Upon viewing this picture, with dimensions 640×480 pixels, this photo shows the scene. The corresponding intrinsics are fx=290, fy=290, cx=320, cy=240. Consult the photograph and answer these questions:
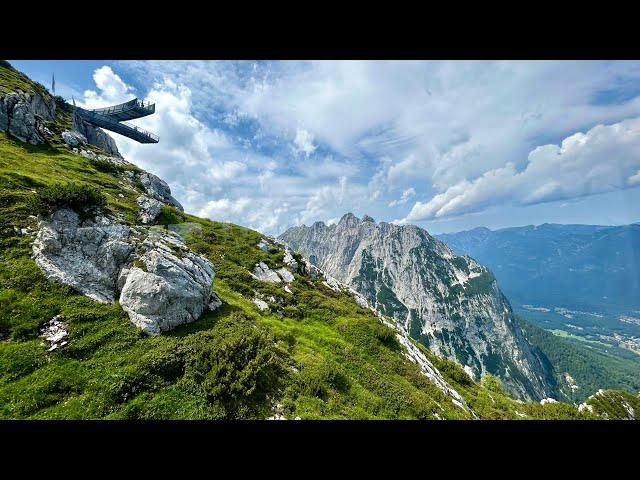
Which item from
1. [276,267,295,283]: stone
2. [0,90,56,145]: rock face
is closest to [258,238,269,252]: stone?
[276,267,295,283]: stone

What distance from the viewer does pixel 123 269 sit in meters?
17.7

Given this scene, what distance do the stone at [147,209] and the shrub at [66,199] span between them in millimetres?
13787

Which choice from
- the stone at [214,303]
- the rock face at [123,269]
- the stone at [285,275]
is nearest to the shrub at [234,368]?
the rock face at [123,269]

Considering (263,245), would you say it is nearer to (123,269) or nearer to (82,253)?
(123,269)

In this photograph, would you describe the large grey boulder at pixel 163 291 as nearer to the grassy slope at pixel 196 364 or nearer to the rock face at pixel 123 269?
the rock face at pixel 123 269

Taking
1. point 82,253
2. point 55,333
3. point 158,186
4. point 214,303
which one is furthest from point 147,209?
point 158,186

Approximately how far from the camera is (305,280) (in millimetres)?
35188

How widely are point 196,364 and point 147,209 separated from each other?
2874 cm

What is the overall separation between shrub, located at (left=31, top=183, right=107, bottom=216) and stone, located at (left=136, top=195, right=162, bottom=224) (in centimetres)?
1379

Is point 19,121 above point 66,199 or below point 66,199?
above

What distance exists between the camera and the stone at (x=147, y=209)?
111ft

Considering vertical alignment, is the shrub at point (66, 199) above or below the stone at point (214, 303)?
above
